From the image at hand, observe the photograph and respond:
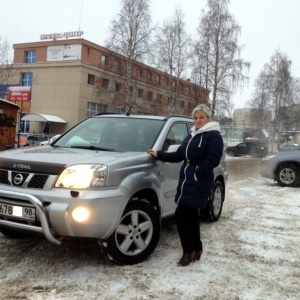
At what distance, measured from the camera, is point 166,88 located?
32219mm

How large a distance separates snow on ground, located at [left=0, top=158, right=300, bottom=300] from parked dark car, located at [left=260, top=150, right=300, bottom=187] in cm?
577

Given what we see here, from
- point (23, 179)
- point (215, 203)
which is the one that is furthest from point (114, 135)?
point (215, 203)

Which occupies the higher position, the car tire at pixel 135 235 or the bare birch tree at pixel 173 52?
the bare birch tree at pixel 173 52

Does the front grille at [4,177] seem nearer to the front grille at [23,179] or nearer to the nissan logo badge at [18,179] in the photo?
the front grille at [23,179]

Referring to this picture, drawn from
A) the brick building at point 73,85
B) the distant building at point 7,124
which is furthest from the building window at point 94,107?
the distant building at point 7,124

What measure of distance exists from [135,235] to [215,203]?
2311 millimetres

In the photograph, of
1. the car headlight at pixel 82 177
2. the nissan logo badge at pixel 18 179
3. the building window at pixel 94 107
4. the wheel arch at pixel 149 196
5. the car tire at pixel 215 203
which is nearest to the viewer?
the car headlight at pixel 82 177

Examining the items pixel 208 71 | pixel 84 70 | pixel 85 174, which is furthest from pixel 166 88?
pixel 85 174

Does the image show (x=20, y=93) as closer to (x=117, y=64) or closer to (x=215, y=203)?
(x=117, y=64)

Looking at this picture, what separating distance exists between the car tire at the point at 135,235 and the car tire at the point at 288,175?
7.86 m

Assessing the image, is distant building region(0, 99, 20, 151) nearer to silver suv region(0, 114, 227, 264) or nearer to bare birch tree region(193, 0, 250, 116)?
silver suv region(0, 114, 227, 264)

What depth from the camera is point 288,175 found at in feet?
35.4

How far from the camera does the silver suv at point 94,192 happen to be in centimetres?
326

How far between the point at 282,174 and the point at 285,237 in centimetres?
611
